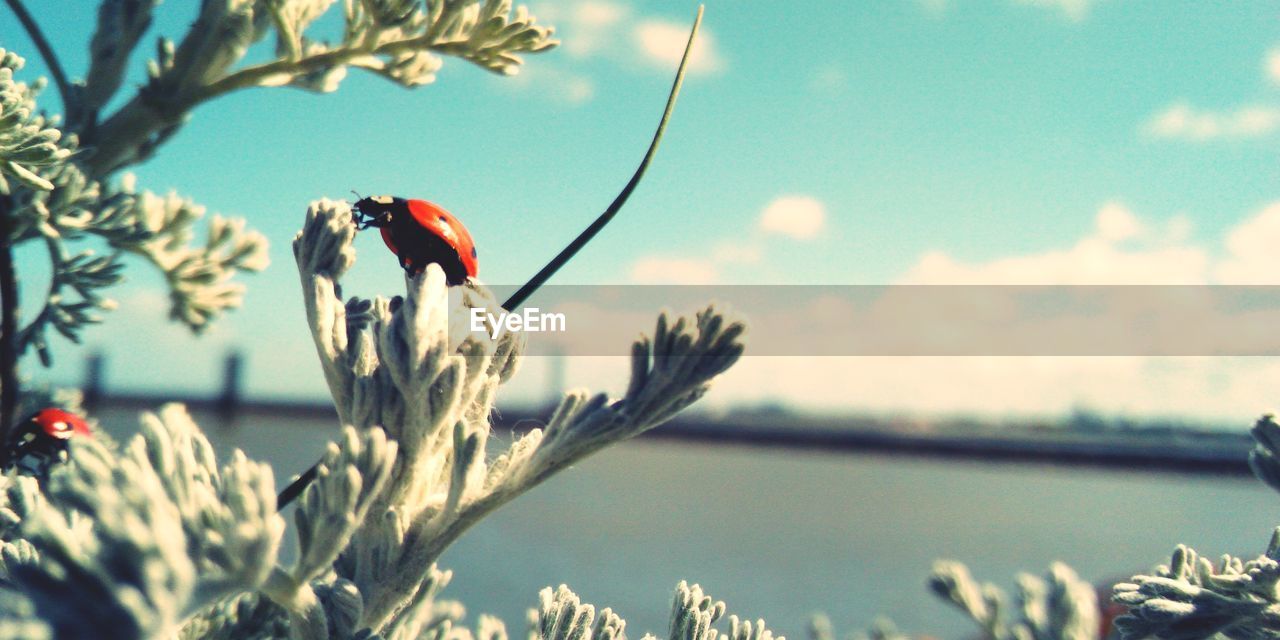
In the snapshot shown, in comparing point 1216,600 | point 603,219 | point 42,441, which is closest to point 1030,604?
point 1216,600

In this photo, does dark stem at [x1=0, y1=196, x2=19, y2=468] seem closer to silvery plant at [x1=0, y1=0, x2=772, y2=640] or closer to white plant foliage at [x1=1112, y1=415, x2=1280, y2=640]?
silvery plant at [x1=0, y1=0, x2=772, y2=640]

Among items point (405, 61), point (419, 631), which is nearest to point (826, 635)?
point (419, 631)

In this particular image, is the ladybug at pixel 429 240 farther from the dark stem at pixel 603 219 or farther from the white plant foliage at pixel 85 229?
the white plant foliage at pixel 85 229

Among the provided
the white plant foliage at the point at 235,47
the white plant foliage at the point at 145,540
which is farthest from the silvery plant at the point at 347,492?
the white plant foliage at the point at 235,47

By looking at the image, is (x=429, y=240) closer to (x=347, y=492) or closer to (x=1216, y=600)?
(x=347, y=492)

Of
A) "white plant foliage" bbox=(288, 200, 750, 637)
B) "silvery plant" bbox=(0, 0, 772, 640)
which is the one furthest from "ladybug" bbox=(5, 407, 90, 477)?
"white plant foliage" bbox=(288, 200, 750, 637)

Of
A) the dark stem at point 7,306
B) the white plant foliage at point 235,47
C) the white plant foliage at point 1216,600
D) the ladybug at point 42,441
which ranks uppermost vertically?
the white plant foliage at point 235,47
